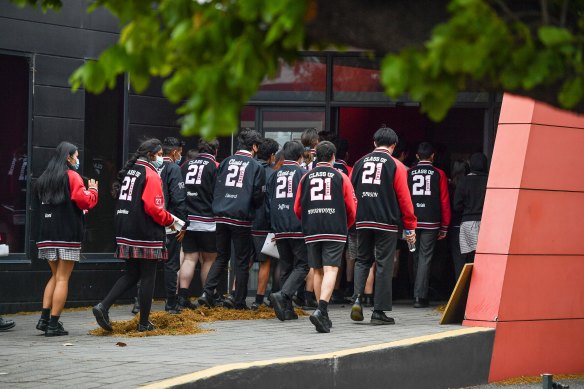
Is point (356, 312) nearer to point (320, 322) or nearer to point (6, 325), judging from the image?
point (320, 322)

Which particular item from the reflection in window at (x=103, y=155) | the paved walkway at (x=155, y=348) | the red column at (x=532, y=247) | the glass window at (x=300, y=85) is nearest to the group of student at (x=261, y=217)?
the paved walkway at (x=155, y=348)

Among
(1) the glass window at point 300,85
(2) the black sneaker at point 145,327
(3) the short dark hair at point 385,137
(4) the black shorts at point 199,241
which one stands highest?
(1) the glass window at point 300,85

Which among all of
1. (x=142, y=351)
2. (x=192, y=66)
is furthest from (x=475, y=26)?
(x=142, y=351)

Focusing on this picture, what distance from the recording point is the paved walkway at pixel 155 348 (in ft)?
27.7

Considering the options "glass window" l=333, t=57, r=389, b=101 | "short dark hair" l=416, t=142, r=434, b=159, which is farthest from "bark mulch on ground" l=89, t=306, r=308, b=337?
"glass window" l=333, t=57, r=389, b=101

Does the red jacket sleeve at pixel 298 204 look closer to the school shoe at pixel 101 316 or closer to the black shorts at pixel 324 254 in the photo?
the black shorts at pixel 324 254

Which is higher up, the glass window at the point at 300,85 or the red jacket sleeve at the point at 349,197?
the glass window at the point at 300,85

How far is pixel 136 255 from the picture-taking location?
11336 millimetres

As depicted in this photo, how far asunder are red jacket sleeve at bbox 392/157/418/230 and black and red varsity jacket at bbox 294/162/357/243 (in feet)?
1.76

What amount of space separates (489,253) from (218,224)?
3180 mm

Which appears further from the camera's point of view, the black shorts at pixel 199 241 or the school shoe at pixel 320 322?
the black shorts at pixel 199 241

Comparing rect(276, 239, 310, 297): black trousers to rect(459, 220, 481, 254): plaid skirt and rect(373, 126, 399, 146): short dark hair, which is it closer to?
rect(373, 126, 399, 146): short dark hair

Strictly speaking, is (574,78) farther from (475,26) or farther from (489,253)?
(489,253)

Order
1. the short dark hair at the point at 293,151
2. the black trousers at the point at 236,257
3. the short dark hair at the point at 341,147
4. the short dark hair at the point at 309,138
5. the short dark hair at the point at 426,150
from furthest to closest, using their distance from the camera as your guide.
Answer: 1. the short dark hair at the point at 341,147
2. the short dark hair at the point at 426,150
3. the short dark hair at the point at 309,138
4. the black trousers at the point at 236,257
5. the short dark hair at the point at 293,151
